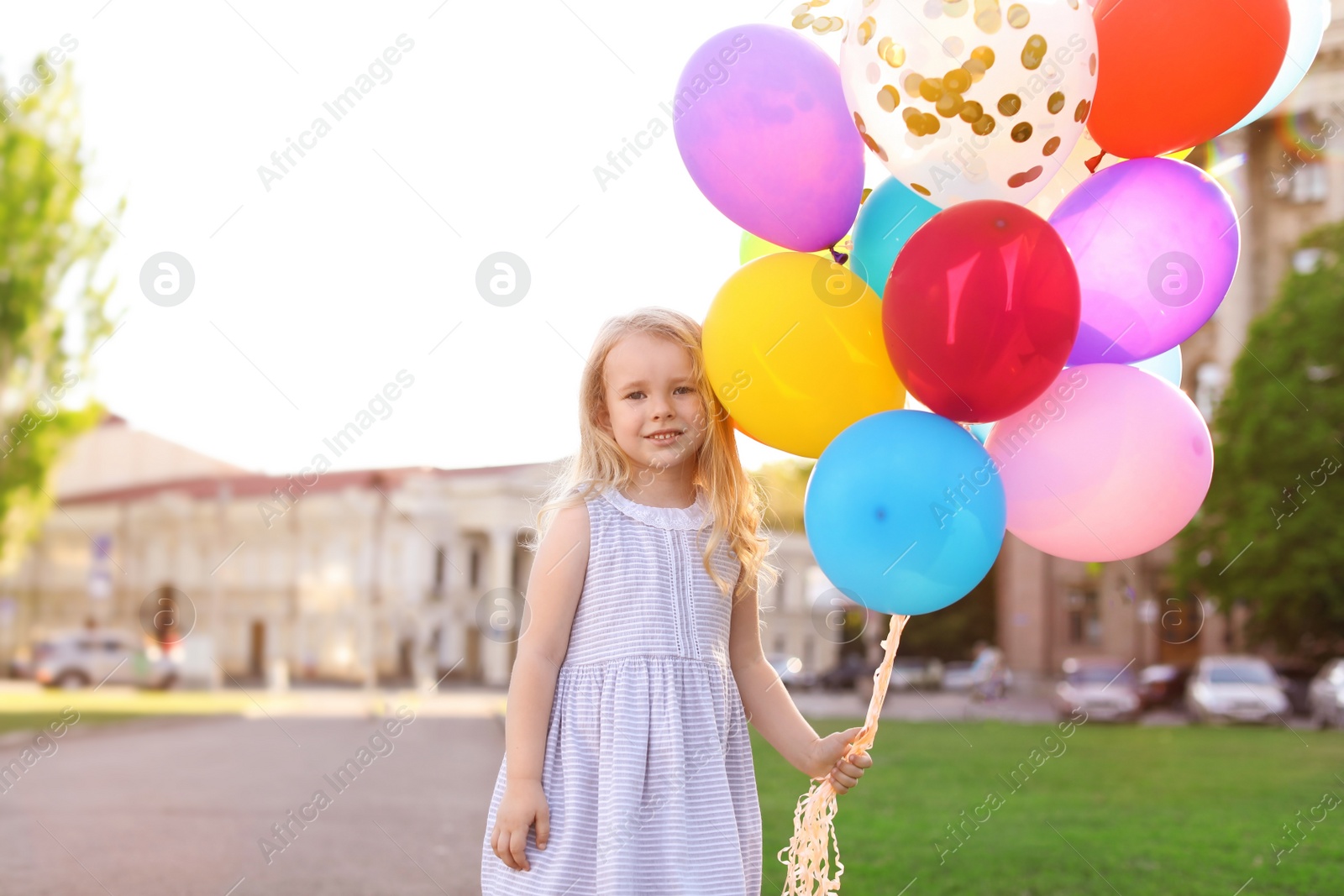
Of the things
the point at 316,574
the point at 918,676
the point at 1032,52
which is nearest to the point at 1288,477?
the point at 918,676

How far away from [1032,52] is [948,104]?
0.20 metres

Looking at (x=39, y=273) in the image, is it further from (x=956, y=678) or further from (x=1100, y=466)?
(x=956, y=678)

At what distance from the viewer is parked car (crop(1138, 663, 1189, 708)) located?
2561 centimetres

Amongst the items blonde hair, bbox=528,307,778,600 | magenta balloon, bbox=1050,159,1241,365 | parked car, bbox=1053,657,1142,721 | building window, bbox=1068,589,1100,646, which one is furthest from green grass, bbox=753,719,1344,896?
building window, bbox=1068,589,1100,646

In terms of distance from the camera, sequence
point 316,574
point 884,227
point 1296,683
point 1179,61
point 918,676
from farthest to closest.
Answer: point 316,574
point 918,676
point 1296,683
point 884,227
point 1179,61

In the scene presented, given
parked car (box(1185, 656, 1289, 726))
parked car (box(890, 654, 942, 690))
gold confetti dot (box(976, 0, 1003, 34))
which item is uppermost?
gold confetti dot (box(976, 0, 1003, 34))

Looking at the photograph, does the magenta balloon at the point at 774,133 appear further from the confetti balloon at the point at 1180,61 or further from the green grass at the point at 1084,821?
the green grass at the point at 1084,821

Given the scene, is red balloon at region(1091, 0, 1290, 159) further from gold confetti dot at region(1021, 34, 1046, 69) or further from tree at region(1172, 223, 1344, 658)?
tree at region(1172, 223, 1344, 658)

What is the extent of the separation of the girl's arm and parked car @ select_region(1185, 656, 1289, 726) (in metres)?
21.1

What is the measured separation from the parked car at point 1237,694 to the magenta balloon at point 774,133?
20.7m

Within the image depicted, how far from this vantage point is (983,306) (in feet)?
8.23

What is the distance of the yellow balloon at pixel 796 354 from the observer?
104 inches

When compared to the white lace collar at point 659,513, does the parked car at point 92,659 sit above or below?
below

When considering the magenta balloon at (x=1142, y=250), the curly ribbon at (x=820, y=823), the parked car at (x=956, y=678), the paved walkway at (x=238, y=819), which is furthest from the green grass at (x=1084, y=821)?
the parked car at (x=956, y=678)
